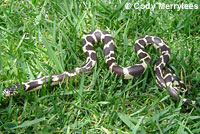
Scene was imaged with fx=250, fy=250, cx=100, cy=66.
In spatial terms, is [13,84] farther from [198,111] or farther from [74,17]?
[198,111]

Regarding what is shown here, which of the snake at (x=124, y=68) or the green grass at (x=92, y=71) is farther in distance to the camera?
the snake at (x=124, y=68)

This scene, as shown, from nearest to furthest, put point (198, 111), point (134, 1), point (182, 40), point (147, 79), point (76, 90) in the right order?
point (198, 111), point (76, 90), point (147, 79), point (182, 40), point (134, 1)

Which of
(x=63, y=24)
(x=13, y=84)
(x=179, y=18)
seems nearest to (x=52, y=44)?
(x=63, y=24)

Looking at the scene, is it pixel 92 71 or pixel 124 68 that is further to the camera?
pixel 92 71

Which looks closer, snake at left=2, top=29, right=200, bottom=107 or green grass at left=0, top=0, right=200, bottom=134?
green grass at left=0, top=0, right=200, bottom=134
